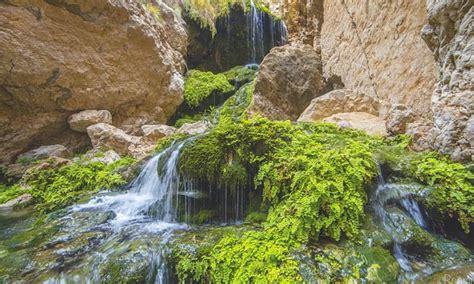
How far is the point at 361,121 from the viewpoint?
6094 millimetres

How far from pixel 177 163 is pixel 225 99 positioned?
7.96m

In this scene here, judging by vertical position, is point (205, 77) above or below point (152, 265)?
above

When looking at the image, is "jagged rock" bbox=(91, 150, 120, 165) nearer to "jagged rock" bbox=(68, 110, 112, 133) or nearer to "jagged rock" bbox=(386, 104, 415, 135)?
"jagged rock" bbox=(68, 110, 112, 133)

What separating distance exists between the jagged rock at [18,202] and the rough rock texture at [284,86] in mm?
5831

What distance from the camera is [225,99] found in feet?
39.4

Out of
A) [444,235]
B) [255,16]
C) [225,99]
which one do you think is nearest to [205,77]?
[225,99]

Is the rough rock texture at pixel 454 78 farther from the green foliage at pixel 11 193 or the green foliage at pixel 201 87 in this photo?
the green foliage at pixel 201 87

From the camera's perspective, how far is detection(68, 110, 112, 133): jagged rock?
889 centimetres

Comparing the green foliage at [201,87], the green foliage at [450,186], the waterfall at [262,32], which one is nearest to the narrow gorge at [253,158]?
the green foliage at [450,186]

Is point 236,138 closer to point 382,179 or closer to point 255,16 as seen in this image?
point 382,179

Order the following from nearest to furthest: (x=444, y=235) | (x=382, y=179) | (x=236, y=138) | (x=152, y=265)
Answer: (x=152, y=265) < (x=444, y=235) < (x=382, y=179) < (x=236, y=138)

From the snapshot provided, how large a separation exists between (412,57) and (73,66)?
356 inches

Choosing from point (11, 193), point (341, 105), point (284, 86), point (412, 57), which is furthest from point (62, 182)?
point (412, 57)

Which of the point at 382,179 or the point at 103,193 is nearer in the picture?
the point at 382,179
